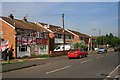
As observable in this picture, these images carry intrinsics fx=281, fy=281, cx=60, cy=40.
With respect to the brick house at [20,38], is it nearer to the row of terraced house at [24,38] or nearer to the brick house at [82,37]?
the row of terraced house at [24,38]

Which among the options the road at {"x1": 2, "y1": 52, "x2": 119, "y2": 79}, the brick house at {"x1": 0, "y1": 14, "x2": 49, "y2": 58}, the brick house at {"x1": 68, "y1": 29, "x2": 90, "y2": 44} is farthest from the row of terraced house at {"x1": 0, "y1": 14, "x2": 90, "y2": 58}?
the brick house at {"x1": 68, "y1": 29, "x2": 90, "y2": 44}

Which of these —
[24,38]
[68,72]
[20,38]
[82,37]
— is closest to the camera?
[68,72]

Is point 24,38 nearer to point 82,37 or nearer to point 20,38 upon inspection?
point 20,38

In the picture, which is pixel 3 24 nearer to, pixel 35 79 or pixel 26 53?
pixel 26 53

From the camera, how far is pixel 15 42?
45.5 metres

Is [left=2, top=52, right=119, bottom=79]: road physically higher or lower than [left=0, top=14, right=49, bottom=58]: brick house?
lower

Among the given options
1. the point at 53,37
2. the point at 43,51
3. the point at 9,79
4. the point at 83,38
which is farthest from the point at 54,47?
the point at 9,79

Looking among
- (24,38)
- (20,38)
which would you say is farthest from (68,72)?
(24,38)

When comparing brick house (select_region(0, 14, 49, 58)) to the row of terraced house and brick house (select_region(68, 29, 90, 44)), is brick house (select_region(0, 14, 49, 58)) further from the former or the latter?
brick house (select_region(68, 29, 90, 44))

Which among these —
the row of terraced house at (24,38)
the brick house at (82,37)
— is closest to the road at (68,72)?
the row of terraced house at (24,38)

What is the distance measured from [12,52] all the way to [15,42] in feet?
7.89

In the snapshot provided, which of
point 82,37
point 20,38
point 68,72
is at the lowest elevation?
point 68,72

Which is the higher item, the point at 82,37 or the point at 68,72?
A: the point at 82,37

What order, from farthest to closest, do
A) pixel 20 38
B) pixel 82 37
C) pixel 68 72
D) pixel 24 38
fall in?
pixel 82 37
pixel 24 38
pixel 20 38
pixel 68 72
